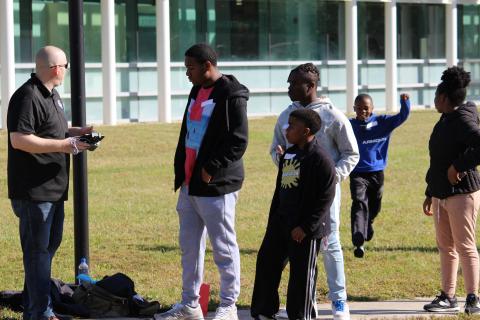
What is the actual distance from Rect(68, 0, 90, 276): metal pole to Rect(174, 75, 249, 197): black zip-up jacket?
3.93 feet

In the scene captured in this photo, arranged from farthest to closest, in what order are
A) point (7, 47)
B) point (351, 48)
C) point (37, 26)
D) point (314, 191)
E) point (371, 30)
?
point (371, 30), point (351, 48), point (37, 26), point (7, 47), point (314, 191)

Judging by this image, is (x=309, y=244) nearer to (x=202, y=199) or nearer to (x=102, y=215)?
(x=202, y=199)

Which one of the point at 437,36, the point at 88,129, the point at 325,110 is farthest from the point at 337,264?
the point at 437,36

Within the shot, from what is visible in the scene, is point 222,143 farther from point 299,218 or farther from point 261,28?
point 261,28

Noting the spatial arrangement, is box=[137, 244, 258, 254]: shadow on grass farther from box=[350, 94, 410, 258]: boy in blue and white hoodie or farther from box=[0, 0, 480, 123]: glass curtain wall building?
box=[0, 0, 480, 123]: glass curtain wall building

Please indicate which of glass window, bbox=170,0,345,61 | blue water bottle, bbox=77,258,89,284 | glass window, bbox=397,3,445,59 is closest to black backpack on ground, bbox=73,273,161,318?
blue water bottle, bbox=77,258,89,284

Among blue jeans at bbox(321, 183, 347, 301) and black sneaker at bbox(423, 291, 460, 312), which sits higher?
blue jeans at bbox(321, 183, 347, 301)

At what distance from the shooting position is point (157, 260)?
39.0 ft

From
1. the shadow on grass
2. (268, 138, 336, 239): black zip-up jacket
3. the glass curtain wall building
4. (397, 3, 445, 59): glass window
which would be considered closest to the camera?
(268, 138, 336, 239): black zip-up jacket

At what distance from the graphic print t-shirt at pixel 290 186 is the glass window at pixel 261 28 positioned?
1044 inches

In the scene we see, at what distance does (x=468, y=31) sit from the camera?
43.8 metres

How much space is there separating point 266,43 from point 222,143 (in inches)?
1124

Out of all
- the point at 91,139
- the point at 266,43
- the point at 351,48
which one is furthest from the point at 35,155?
the point at 351,48

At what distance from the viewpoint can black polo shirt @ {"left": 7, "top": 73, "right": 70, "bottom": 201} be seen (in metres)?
7.82
